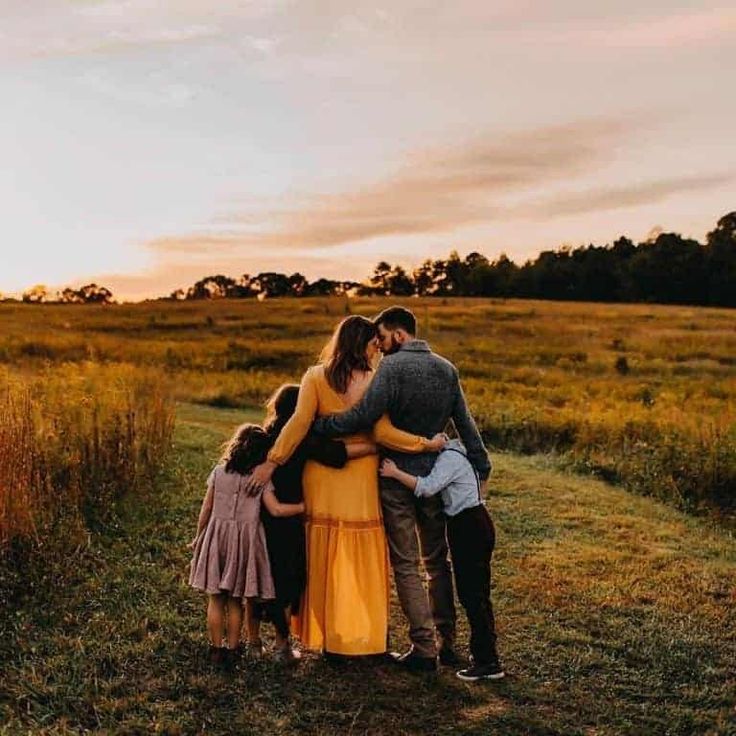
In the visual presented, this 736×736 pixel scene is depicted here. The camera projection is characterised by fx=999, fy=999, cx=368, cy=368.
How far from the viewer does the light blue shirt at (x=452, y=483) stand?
A: 6.04 meters

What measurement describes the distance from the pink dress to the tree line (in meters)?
62.7

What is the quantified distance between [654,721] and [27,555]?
467cm

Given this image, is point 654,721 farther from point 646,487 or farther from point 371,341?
point 646,487

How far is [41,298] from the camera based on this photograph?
5956cm

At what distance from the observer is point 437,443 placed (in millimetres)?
6066

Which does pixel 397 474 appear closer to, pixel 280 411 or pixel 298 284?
pixel 280 411

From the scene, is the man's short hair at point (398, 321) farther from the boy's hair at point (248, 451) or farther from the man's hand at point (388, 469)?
the boy's hair at point (248, 451)

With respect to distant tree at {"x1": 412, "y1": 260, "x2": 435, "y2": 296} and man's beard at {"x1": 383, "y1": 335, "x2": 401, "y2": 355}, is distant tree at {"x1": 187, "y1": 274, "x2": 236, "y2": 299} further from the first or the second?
man's beard at {"x1": 383, "y1": 335, "x2": 401, "y2": 355}

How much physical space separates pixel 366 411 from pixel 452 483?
0.74m

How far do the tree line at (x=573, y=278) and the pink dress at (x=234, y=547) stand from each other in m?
62.7

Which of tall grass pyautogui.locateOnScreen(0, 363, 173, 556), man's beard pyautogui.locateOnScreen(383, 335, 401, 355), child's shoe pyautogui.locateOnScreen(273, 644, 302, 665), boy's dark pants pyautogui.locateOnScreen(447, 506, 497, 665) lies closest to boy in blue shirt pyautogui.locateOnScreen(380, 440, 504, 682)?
boy's dark pants pyautogui.locateOnScreen(447, 506, 497, 665)

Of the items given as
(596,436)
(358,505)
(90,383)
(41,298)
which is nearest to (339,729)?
(358,505)

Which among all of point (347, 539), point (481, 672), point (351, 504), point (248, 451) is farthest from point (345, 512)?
point (481, 672)

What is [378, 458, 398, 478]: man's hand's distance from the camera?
6039 millimetres
